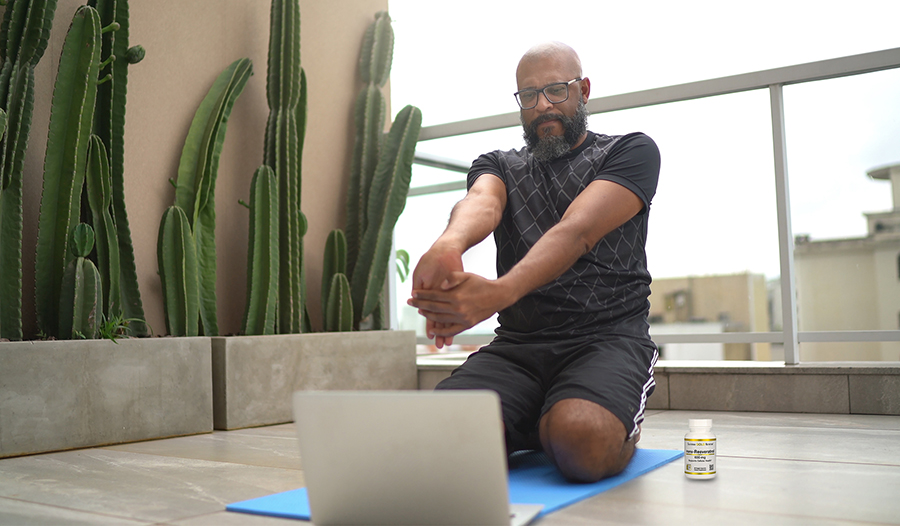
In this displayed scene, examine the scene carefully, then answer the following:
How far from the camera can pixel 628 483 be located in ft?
5.57

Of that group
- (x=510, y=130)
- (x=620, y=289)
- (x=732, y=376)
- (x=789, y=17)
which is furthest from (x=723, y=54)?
(x=620, y=289)

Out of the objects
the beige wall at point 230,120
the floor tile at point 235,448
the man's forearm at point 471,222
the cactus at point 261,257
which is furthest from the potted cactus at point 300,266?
the man's forearm at point 471,222

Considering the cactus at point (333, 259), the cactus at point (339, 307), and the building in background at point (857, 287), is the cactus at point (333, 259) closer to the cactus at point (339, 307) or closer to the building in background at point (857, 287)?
the cactus at point (339, 307)

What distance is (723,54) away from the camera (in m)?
3.64

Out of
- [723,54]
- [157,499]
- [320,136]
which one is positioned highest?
[723,54]

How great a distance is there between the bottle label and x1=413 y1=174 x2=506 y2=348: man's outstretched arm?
58cm

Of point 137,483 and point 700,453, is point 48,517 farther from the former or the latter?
point 700,453

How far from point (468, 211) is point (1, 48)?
1.69 meters

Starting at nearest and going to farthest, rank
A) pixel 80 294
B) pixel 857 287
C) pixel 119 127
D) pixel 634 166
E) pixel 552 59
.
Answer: pixel 634 166
pixel 552 59
pixel 80 294
pixel 119 127
pixel 857 287

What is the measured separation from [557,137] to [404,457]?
1.15 m

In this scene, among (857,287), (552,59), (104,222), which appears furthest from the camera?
(857,287)

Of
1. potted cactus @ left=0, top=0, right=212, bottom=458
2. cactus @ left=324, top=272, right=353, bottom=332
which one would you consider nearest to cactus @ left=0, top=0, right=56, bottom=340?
potted cactus @ left=0, top=0, right=212, bottom=458

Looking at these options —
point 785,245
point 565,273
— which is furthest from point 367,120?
Answer: point 565,273

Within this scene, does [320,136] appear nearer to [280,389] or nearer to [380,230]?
[380,230]
